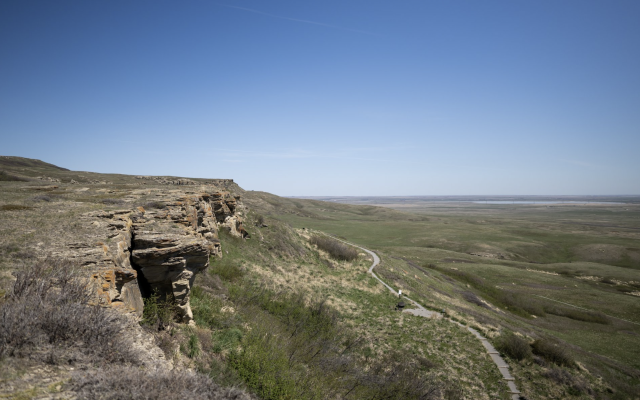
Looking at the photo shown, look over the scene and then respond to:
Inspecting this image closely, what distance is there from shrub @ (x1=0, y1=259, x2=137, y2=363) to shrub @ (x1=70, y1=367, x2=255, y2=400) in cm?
76

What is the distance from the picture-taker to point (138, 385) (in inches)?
200

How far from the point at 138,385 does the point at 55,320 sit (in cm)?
241

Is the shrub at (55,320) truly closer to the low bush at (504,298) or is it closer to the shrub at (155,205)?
the shrub at (155,205)

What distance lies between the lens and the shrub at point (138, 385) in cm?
474

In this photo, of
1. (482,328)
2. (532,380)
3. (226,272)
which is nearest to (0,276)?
(226,272)

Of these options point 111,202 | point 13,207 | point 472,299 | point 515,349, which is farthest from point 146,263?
point 472,299

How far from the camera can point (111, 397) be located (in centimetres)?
472

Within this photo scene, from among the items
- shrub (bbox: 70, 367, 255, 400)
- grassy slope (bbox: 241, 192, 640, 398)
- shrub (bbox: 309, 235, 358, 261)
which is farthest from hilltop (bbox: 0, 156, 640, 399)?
shrub (bbox: 309, 235, 358, 261)

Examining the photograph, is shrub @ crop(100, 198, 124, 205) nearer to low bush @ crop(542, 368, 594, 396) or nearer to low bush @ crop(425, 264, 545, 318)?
low bush @ crop(542, 368, 594, 396)

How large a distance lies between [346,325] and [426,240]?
3124 inches

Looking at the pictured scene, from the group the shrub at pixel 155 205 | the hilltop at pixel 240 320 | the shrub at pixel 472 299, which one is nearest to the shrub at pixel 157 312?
the hilltop at pixel 240 320

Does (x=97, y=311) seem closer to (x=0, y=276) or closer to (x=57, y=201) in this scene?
(x=0, y=276)

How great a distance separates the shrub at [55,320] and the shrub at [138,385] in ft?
2.51

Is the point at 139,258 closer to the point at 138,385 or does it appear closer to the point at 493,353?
the point at 138,385
